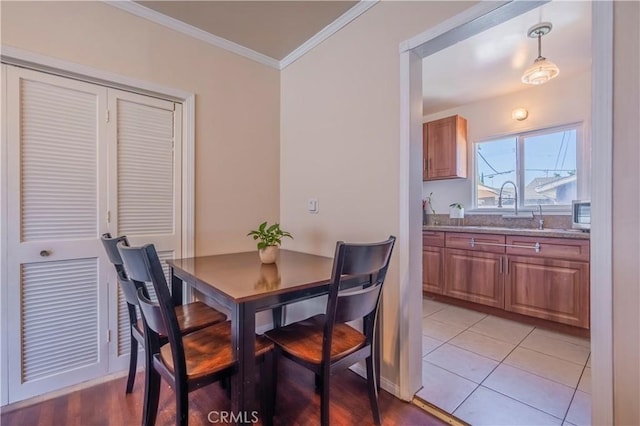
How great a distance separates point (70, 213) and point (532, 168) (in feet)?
13.8

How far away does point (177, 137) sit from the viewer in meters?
2.13

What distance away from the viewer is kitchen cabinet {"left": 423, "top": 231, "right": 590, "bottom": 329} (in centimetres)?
238

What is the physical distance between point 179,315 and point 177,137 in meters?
1.26

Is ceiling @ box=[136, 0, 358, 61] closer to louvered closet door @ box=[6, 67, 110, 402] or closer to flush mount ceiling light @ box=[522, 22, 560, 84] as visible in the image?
louvered closet door @ box=[6, 67, 110, 402]

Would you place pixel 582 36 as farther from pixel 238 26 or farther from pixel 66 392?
pixel 66 392

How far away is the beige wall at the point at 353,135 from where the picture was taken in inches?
66.7

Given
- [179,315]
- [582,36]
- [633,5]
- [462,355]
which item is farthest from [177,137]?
[582,36]

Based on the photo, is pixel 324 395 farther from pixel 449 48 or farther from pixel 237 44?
pixel 449 48

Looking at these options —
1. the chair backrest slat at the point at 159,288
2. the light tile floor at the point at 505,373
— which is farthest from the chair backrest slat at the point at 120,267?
the light tile floor at the point at 505,373

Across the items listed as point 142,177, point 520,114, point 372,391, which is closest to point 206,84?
point 142,177

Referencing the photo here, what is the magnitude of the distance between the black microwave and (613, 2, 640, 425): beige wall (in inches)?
77.2

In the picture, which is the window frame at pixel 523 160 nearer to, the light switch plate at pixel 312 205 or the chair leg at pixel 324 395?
the light switch plate at pixel 312 205

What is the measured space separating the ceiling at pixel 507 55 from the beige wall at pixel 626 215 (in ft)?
3.86

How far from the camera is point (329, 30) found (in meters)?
2.11
